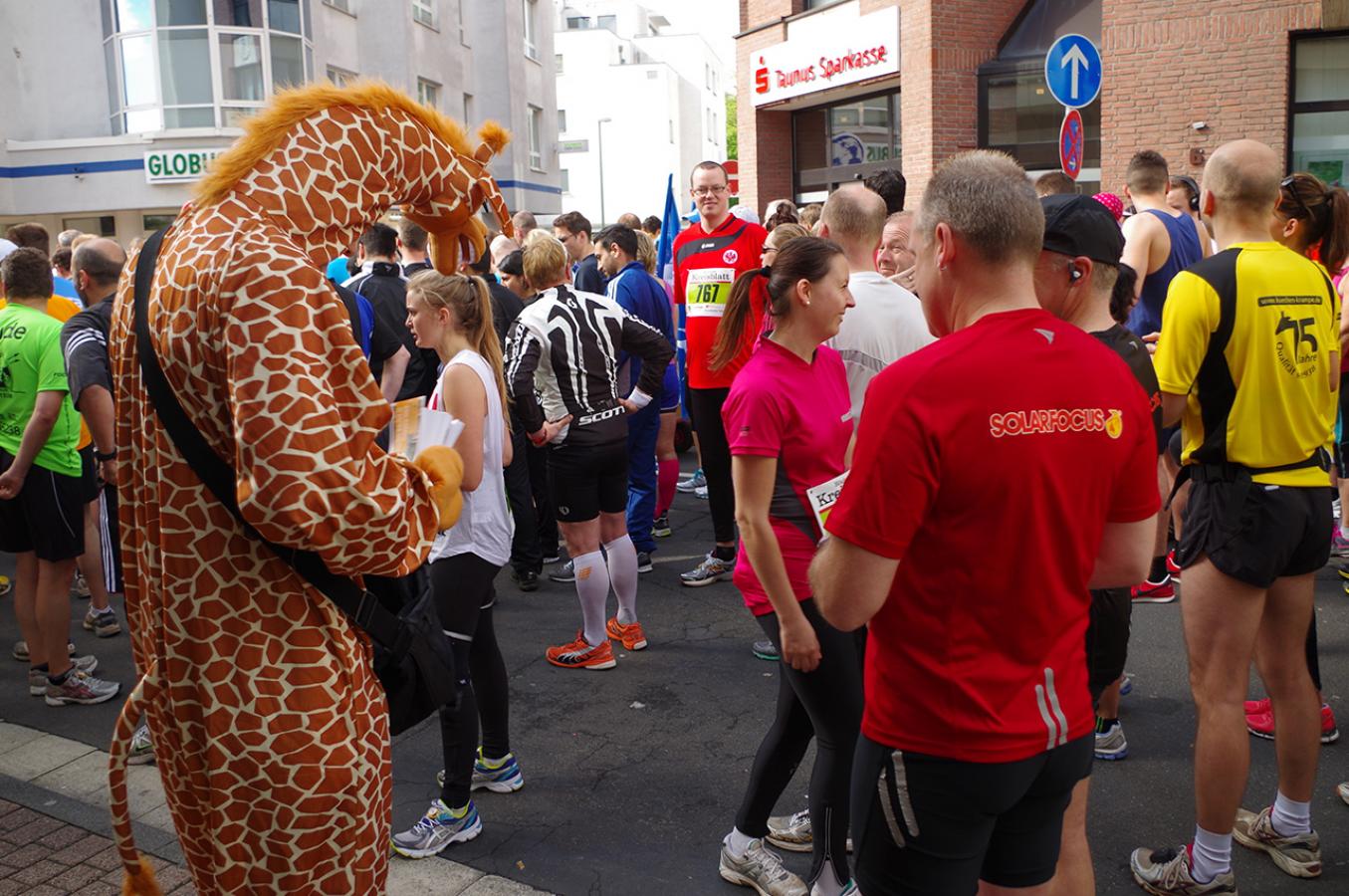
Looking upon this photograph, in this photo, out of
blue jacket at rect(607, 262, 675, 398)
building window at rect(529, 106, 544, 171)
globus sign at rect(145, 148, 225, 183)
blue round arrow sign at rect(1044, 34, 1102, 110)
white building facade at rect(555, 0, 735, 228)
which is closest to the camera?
blue jacket at rect(607, 262, 675, 398)

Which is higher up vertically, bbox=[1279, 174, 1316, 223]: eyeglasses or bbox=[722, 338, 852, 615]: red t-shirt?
bbox=[1279, 174, 1316, 223]: eyeglasses

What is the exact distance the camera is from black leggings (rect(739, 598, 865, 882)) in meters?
3.16

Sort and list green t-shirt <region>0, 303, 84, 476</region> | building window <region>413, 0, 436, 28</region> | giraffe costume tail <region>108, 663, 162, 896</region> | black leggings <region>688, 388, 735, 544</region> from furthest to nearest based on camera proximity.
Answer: building window <region>413, 0, 436, 28</region> → black leggings <region>688, 388, 735, 544</region> → green t-shirt <region>0, 303, 84, 476</region> → giraffe costume tail <region>108, 663, 162, 896</region>

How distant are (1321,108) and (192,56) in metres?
21.0

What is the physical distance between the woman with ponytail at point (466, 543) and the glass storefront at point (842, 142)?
53.3 feet

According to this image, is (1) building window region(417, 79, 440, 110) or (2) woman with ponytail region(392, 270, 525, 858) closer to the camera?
(2) woman with ponytail region(392, 270, 525, 858)

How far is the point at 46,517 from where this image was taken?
5383mm

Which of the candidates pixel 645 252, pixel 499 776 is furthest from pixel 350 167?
pixel 645 252

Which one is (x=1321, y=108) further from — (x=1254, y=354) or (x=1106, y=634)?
(x=1106, y=634)

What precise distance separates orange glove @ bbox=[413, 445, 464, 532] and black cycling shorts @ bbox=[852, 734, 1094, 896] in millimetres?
958

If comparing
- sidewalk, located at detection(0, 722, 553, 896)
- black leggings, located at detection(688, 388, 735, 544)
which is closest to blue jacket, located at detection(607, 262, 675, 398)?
black leggings, located at detection(688, 388, 735, 544)

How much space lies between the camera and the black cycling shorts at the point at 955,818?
208 cm

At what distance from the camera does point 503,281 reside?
8.22m

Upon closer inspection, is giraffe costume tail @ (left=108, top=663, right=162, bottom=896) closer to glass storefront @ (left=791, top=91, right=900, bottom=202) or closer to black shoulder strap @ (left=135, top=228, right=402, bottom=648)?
black shoulder strap @ (left=135, top=228, right=402, bottom=648)
